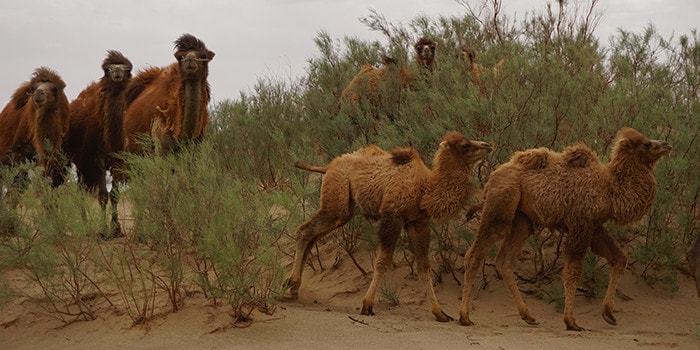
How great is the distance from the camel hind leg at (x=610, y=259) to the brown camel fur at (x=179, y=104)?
16.7 ft

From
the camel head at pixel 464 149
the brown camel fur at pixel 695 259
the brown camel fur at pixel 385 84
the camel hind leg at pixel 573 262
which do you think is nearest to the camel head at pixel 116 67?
the brown camel fur at pixel 385 84

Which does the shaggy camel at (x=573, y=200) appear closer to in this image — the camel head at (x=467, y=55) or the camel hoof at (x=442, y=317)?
the camel hoof at (x=442, y=317)

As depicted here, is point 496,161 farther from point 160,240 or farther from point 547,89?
point 160,240

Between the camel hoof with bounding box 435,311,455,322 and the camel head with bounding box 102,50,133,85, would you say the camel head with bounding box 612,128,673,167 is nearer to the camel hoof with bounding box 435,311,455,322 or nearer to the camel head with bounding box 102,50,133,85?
the camel hoof with bounding box 435,311,455,322

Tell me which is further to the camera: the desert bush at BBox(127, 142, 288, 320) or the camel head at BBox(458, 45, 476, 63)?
the camel head at BBox(458, 45, 476, 63)

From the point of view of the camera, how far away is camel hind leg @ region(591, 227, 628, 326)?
9.45 m

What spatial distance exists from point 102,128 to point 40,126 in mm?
901

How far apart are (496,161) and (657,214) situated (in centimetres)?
180

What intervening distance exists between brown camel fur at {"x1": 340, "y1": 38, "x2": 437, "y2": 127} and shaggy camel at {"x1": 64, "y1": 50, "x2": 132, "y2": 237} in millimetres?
2970

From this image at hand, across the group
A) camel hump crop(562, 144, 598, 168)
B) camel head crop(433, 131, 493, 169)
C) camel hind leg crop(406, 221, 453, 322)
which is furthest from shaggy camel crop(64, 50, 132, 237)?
camel hump crop(562, 144, 598, 168)

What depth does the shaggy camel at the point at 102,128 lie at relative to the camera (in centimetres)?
1369

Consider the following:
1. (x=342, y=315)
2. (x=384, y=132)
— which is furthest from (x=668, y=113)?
(x=342, y=315)

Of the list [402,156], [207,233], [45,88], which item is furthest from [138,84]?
[207,233]

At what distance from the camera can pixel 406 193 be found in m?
9.66
